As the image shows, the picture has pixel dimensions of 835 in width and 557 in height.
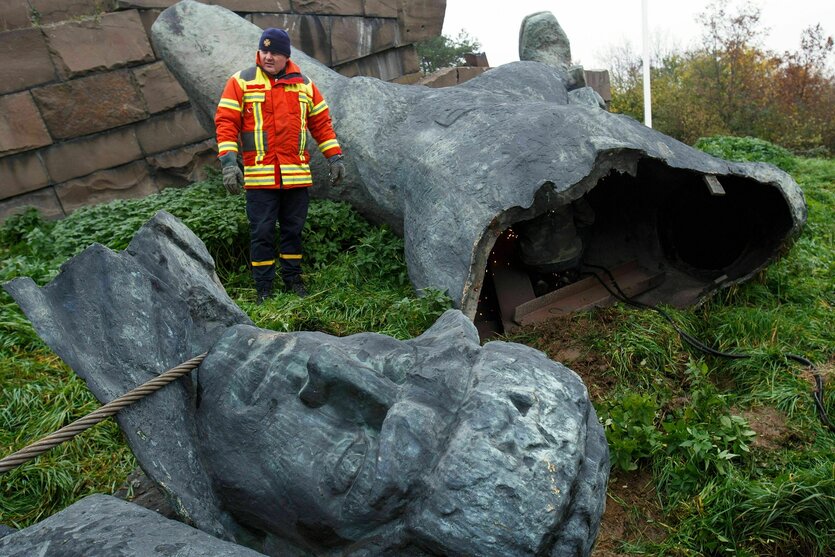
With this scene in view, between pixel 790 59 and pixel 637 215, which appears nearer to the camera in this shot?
pixel 637 215

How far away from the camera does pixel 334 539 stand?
4.66ft

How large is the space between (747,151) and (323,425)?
8261mm

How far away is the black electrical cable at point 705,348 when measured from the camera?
9.85 feet

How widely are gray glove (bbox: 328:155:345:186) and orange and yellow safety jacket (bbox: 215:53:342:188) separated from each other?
186mm

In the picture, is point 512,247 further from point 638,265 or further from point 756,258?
point 756,258

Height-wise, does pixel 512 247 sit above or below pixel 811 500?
above

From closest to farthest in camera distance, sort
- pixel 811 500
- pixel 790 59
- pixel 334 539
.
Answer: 1. pixel 334 539
2. pixel 811 500
3. pixel 790 59

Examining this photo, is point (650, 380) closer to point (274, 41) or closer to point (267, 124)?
point (267, 124)

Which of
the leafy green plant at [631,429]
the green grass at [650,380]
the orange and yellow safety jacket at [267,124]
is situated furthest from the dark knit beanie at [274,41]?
the leafy green plant at [631,429]

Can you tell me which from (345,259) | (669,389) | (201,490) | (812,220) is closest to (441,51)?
(812,220)

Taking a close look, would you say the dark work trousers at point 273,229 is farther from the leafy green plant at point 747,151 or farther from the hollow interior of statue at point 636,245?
the leafy green plant at point 747,151

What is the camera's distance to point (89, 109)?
633 centimetres

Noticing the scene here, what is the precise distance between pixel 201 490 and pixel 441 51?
62.1ft

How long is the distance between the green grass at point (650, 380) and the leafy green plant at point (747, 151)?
9.99 ft
